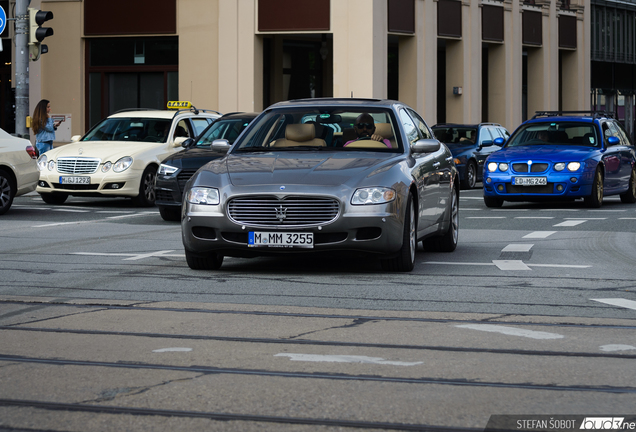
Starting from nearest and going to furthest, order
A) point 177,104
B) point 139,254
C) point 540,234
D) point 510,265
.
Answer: point 510,265
point 139,254
point 540,234
point 177,104

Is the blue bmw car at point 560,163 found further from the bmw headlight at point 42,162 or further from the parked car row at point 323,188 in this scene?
the bmw headlight at point 42,162

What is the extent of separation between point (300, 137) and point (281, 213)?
1.57m

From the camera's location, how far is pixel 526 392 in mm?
5051

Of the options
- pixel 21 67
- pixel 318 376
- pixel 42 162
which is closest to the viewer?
pixel 318 376

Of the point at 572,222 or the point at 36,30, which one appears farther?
the point at 36,30

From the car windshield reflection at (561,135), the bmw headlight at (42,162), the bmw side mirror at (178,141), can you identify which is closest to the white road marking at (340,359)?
the bmw side mirror at (178,141)

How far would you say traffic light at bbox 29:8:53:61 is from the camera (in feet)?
76.3

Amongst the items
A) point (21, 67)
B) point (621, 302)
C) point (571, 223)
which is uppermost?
point (21, 67)

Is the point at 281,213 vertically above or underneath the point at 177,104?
underneath

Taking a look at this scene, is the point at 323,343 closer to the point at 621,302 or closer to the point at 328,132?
the point at 621,302

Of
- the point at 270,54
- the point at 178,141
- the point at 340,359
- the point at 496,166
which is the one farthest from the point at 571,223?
the point at 270,54

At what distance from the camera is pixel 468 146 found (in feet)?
90.1

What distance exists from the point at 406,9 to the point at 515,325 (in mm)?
29576

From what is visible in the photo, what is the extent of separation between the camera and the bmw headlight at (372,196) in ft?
30.0
